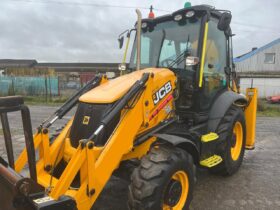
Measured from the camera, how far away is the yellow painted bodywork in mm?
3307

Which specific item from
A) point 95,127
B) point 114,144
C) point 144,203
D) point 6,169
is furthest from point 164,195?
point 6,169

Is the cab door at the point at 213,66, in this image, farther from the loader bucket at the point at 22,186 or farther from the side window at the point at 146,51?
the loader bucket at the point at 22,186

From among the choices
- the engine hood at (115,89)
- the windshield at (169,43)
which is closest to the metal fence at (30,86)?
the windshield at (169,43)

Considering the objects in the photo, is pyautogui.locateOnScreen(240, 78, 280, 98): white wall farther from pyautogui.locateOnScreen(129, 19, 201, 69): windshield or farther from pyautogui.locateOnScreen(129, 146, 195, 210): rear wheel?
pyautogui.locateOnScreen(129, 146, 195, 210): rear wheel

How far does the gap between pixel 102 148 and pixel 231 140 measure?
112 inches

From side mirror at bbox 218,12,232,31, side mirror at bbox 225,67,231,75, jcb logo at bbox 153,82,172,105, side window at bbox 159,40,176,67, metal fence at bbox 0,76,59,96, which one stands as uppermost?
side mirror at bbox 218,12,232,31

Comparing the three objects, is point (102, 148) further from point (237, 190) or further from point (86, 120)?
point (237, 190)

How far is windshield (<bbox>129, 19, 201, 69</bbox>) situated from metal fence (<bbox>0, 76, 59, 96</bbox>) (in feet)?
61.2

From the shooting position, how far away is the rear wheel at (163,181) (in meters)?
3.45

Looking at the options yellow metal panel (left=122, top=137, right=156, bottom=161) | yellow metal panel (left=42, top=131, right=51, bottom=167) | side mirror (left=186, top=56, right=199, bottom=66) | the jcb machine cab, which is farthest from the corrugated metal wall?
yellow metal panel (left=42, top=131, right=51, bottom=167)

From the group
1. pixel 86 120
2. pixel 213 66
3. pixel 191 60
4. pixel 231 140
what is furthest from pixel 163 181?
pixel 213 66

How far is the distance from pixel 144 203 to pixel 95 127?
109 cm

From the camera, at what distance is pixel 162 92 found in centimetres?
445

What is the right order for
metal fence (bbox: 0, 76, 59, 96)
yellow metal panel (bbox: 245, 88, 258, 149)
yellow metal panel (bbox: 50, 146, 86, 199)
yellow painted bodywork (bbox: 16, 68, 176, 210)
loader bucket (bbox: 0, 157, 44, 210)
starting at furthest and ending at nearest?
metal fence (bbox: 0, 76, 59, 96), yellow metal panel (bbox: 245, 88, 258, 149), yellow painted bodywork (bbox: 16, 68, 176, 210), yellow metal panel (bbox: 50, 146, 86, 199), loader bucket (bbox: 0, 157, 44, 210)
